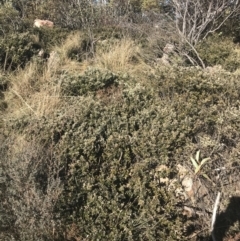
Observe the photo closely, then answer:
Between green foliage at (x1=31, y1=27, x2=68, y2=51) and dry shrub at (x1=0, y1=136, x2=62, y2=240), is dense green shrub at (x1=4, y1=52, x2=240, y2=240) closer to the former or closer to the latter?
dry shrub at (x1=0, y1=136, x2=62, y2=240)

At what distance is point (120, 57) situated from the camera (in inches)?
312

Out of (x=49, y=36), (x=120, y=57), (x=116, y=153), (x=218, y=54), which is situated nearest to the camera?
(x=116, y=153)

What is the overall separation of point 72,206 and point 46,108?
1.92 meters

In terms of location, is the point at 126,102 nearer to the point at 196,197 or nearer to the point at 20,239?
the point at 196,197

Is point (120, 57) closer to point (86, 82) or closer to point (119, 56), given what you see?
point (119, 56)

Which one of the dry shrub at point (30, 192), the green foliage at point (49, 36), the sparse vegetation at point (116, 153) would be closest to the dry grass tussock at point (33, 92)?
the sparse vegetation at point (116, 153)

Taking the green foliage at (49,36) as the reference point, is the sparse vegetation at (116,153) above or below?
above

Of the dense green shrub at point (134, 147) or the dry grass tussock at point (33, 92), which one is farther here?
the dry grass tussock at point (33, 92)

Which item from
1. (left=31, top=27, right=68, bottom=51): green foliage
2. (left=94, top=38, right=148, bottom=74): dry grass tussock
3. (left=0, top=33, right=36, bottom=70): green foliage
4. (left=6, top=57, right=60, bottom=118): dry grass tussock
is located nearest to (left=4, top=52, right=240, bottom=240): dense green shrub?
(left=6, top=57, right=60, bottom=118): dry grass tussock

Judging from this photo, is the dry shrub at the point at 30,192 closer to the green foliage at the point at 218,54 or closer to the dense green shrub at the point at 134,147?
the dense green shrub at the point at 134,147

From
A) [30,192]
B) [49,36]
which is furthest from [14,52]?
[30,192]

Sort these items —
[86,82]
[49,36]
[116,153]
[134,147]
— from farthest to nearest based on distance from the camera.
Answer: [49,36] < [86,82] < [134,147] < [116,153]

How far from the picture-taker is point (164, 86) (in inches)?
215

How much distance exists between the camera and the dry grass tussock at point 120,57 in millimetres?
7604
